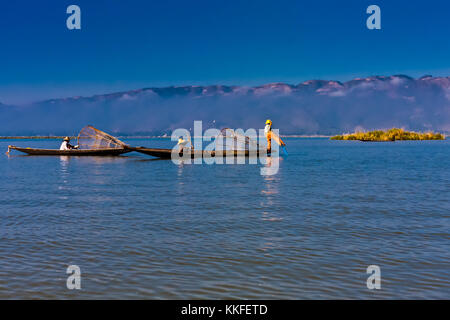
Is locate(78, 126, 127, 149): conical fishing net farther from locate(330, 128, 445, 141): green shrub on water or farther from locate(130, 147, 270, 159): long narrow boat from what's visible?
locate(330, 128, 445, 141): green shrub on water

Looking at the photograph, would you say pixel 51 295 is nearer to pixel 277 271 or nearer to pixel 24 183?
pixel 277 271

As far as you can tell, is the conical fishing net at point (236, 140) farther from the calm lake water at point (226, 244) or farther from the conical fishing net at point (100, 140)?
the calm lake water at point (226, 244)

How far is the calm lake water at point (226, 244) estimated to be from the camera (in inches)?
354

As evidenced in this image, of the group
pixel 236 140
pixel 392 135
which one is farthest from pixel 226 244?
pixel 392 135

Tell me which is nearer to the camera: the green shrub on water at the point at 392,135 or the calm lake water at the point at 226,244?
the calm lake water at the point at 226,244

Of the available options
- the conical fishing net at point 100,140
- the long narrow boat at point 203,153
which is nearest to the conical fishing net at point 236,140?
the long narrow boat at point 203,153

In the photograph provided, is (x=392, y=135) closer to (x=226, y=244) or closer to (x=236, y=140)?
(x=236, y=140)

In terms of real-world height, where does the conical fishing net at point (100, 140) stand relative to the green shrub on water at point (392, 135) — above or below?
below

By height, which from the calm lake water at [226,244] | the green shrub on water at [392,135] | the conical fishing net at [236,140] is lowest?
the calm lake water at [226,244]

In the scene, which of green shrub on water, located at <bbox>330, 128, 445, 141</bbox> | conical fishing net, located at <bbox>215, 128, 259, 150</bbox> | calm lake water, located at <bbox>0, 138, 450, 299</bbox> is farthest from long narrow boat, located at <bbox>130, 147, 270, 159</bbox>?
green shrub on water, located at <bbox>330, 128, 445, 141</bbox>

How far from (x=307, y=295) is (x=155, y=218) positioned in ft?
29.6

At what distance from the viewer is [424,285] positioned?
9.02m

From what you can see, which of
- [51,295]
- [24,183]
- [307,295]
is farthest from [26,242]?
[24,183]

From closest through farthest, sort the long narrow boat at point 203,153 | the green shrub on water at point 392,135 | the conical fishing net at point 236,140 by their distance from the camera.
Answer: the long narrow boat at point 203,153, the conical fishing net at point 236,140, the green shrub on water at point 392,135
